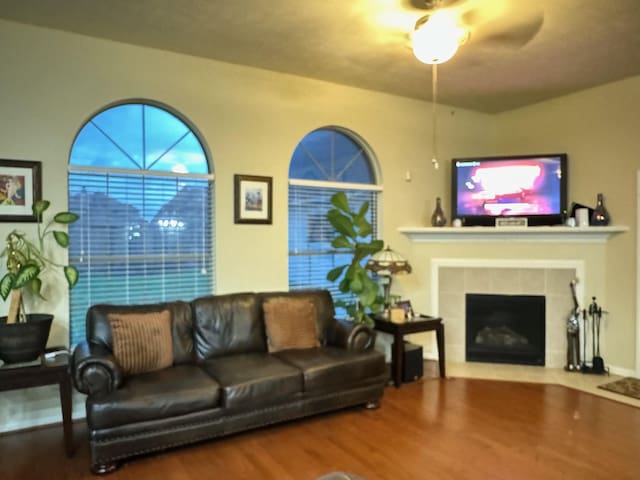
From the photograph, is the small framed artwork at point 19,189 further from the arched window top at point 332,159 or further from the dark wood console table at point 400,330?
the dark wood console table at point 400,330

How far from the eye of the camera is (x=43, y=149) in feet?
10.7

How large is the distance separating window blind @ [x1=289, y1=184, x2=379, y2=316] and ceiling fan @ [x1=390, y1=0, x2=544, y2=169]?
189 cm

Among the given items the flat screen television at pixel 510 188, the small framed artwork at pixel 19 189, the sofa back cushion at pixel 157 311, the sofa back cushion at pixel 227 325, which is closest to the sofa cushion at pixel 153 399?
the sofa back cushion at pixel 157 311

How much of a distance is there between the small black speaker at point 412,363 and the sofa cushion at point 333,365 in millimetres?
642

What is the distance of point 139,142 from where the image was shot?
372 centimetres

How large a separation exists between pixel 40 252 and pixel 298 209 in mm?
2236

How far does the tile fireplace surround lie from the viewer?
4684mm

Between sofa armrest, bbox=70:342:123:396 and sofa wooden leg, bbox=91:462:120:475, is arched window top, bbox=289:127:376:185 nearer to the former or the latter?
sofa armrest, bbox=70:342:123:396

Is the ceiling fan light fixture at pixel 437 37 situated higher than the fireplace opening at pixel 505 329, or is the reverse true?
the ceiling fan light fixture at pixel 437 37

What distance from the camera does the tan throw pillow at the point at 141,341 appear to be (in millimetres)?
3033

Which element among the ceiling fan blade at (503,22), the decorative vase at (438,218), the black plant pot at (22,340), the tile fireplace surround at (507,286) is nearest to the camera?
the black plant pot at (22,340)

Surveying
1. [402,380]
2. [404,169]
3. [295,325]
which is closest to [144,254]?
[295,325]

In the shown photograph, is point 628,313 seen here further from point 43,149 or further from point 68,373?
point 43,149

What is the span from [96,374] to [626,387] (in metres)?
4.34
